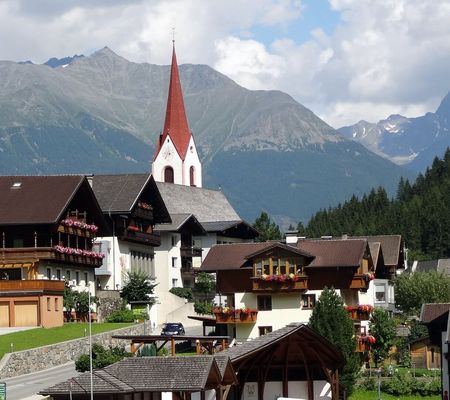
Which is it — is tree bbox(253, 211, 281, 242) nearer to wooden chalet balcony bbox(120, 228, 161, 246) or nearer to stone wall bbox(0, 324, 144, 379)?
wooden chalet balcony bbox(120, 228, 161, 246)

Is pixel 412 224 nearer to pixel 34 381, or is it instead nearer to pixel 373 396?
pixel 373 396

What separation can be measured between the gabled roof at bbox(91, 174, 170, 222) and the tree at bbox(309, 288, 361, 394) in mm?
33928

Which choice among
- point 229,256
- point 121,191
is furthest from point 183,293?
point 229,256

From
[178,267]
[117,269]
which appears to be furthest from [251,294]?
[178,267]

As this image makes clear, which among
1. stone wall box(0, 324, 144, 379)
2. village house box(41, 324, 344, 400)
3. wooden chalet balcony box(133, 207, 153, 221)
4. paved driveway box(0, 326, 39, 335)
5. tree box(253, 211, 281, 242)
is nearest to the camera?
village house box(41, 324, 344, 400)

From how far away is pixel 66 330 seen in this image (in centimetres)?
7238

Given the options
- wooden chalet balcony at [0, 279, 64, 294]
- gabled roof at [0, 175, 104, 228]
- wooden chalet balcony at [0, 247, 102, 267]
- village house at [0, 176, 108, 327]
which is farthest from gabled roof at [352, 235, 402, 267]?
wooden chalet balcony at [0, 279, 64, 294]

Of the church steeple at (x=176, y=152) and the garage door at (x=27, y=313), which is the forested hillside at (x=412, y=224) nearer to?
the church steeple at (x=176, y=152)

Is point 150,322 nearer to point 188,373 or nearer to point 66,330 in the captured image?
point 66,330

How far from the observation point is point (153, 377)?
45.6 metres

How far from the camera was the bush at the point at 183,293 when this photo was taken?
102m

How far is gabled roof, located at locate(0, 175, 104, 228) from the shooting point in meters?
79.9

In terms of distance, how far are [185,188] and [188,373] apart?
86.7 meters

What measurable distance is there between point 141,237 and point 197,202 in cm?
3010
